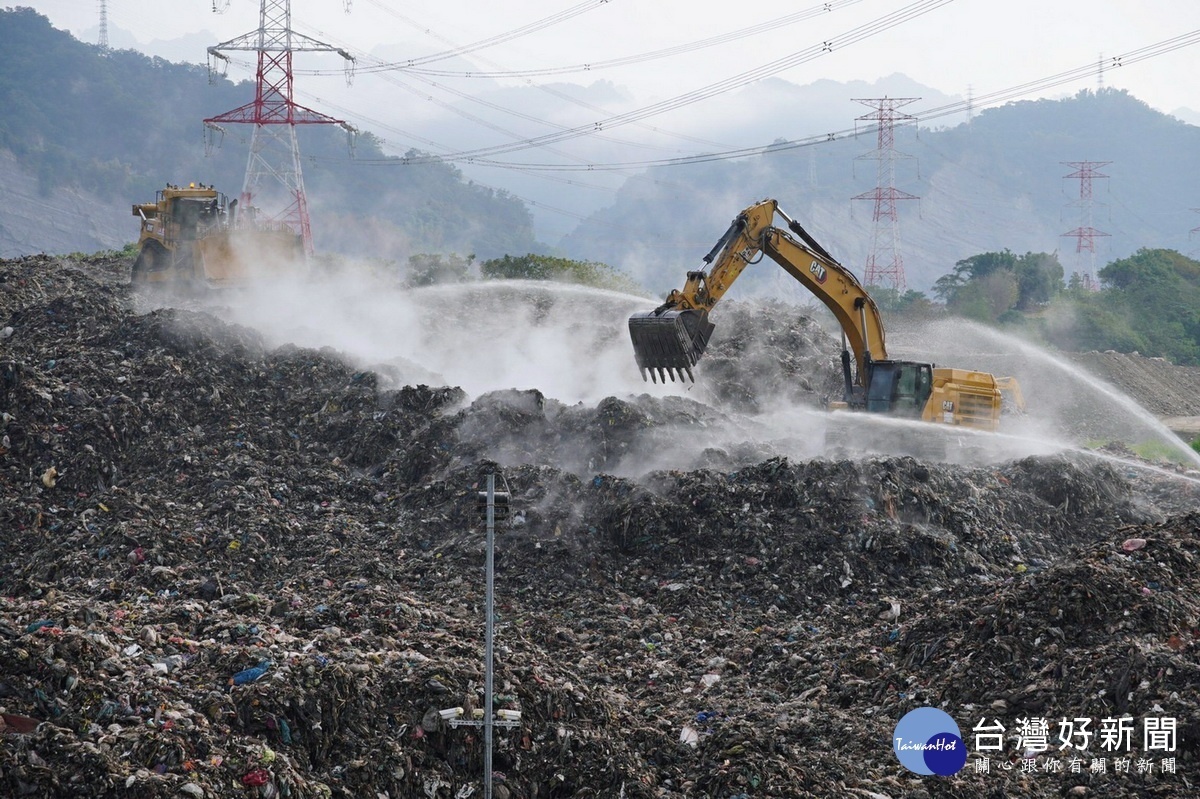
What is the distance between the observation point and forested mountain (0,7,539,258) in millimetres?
87312

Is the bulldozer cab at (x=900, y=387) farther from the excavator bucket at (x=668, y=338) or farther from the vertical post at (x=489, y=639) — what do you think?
the vertical post at (x=489, y=639)

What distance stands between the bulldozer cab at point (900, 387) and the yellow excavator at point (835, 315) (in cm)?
1

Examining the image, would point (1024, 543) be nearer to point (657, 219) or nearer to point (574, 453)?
point (574, 453)

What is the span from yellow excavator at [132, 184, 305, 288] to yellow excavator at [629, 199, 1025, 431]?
35.9 ft

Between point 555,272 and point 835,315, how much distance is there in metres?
18.2

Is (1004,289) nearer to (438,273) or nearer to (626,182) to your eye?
(438,273)

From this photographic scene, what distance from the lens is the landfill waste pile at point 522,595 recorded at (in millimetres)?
6688

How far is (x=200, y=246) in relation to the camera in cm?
2169

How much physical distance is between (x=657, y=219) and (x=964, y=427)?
14148 centimetres

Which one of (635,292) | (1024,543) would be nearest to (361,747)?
(1024,543)

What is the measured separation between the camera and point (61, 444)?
1311cm

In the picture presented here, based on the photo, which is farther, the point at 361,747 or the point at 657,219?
the point at 657,219

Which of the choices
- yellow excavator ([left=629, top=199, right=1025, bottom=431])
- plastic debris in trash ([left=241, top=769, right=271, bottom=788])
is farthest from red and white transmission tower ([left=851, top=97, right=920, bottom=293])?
plastic debris in trash ([left=241, top=769, right=271, bottom=788])

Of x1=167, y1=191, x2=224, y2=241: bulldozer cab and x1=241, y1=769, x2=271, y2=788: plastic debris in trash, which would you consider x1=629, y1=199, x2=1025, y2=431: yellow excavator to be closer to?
x1=241, y1=769, x2=271, y2=788: plastic debris in trash
